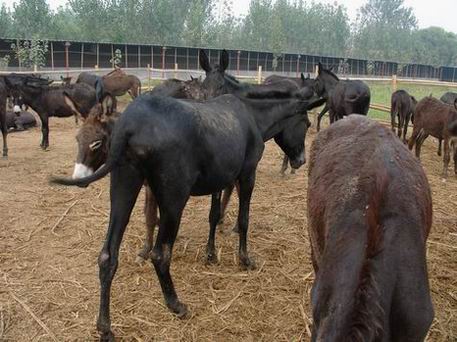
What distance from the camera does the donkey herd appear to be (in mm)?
1758

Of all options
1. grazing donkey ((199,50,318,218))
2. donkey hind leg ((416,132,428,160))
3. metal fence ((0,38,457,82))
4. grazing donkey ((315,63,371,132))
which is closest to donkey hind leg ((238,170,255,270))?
grazing donkey ((199,50,318,218))

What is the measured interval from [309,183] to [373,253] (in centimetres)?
138

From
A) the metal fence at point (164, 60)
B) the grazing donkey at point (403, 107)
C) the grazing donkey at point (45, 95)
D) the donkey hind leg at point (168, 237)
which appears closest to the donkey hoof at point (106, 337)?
the donkey hind leg at point (168, 237)

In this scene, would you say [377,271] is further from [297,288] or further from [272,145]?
[272,145]

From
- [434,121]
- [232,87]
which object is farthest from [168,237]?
[434,121]

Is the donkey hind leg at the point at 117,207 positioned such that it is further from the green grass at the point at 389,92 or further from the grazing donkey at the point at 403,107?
the green grass at the point at 389,92

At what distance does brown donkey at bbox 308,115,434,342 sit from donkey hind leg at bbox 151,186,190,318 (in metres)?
1.33

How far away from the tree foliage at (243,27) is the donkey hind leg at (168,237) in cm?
4336

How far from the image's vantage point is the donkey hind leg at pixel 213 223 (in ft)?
15.5

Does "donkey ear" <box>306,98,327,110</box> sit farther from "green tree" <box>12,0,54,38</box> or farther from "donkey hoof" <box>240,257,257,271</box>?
"green tree" <box>12,0,54,38</box>

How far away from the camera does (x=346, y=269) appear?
174cm

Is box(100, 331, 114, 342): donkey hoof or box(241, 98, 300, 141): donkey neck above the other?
box(241, 98, 300, 141): donkey neck

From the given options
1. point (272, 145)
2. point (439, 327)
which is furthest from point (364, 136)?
point (272, 145)

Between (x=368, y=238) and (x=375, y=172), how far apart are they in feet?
1.66
